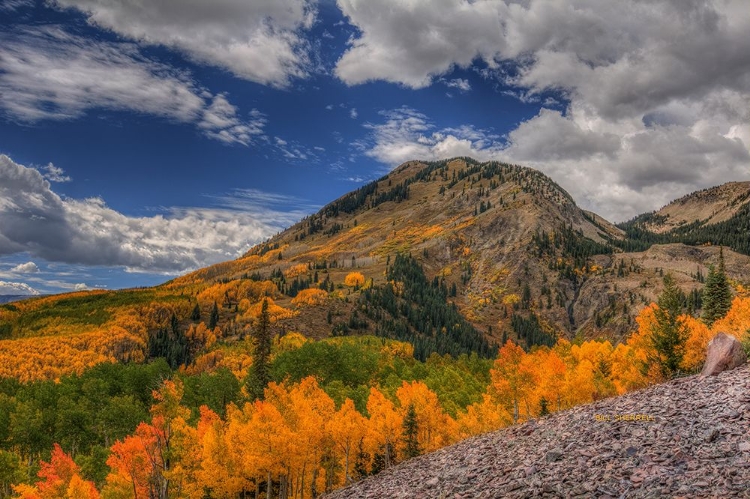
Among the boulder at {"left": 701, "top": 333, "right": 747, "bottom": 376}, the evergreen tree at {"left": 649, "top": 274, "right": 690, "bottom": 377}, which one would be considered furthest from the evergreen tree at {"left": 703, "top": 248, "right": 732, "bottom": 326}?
the boulder at {"left": 701, "top": 333, "right": 747, "bottom": 376}

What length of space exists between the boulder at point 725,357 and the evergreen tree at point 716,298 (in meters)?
54.7

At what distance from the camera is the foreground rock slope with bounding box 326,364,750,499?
1979cm

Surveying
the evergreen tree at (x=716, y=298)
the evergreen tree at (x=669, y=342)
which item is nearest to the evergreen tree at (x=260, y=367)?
the evergreen tree at (x=669, y=342)

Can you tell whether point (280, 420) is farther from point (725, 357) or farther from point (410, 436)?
point (725, 357)

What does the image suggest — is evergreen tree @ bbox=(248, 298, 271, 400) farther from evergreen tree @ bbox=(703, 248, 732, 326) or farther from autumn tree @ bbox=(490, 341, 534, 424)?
evergreen tree @ bbox=(703, 248, 732, 326)

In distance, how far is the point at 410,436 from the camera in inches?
2258

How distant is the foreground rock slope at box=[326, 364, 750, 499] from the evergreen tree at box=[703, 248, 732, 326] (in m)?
58.8

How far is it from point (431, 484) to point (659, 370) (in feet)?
131

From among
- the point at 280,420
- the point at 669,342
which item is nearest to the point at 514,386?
the point at 669,342

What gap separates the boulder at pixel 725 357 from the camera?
122ft

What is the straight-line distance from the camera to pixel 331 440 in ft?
192

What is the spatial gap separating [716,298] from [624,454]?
8019 cm

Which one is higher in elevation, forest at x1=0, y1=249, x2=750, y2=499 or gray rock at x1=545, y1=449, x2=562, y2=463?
gray rock at x1=545, y1=449, x2=562, y2=463

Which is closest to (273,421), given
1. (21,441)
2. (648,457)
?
(648,457)
